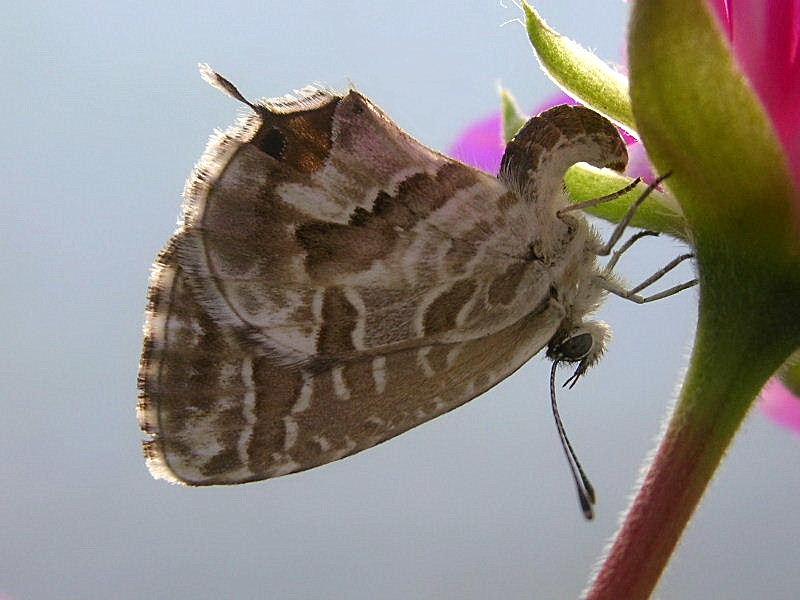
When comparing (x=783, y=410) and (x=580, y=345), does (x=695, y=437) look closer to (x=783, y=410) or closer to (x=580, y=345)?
(x=580, y=345)

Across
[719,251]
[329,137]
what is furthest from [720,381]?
[329,137]

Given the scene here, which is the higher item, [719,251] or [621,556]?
[719,251]

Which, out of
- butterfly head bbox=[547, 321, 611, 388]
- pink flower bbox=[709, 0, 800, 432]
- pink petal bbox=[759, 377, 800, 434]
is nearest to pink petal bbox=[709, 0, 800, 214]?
pink flower bbox=[709, 0, 800, 432]

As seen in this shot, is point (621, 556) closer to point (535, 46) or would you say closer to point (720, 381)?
point (720, 381)

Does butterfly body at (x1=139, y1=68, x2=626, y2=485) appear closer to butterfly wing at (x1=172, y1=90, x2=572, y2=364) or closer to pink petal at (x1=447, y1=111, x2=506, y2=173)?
butterfly wing at (x1=172, y1=90, x2=572, y2=364)

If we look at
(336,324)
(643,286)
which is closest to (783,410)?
(643,286)

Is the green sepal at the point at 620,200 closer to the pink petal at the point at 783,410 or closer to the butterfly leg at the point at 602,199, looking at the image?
the butterfly leg at the point at 602,199
